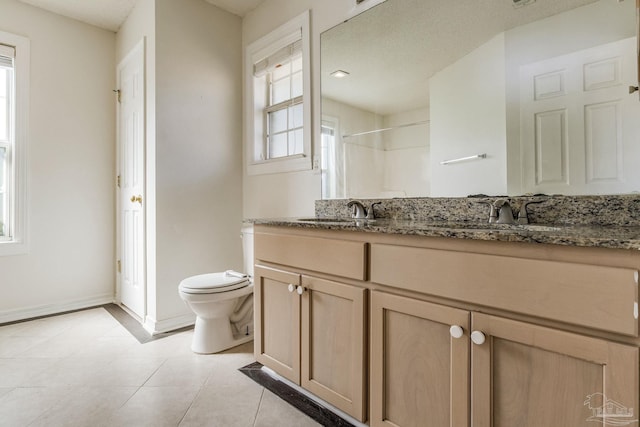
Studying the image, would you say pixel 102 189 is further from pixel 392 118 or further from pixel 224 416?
pixel 392 118

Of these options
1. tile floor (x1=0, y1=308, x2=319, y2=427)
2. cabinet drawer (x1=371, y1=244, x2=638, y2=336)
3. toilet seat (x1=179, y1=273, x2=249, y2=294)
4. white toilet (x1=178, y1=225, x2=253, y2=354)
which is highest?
cabinet drawer (x1=371, y1=244, x2=638, y2=336)

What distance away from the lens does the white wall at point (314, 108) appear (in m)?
2.10

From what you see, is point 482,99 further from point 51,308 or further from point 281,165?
point 51,308

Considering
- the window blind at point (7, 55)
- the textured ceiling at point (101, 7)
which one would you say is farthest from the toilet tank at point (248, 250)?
the window blind at point (7, 55)

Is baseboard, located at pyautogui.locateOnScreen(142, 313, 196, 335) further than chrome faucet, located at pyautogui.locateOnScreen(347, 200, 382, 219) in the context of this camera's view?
Yes

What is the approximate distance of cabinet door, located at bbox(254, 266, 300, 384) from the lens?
1495 mm

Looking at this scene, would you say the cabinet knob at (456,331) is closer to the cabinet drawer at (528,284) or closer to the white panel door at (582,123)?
the cabinet drawer at (528,284)

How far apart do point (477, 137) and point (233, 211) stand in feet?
6.52

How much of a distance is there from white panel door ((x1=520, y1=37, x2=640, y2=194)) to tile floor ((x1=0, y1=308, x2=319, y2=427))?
1.43 metres

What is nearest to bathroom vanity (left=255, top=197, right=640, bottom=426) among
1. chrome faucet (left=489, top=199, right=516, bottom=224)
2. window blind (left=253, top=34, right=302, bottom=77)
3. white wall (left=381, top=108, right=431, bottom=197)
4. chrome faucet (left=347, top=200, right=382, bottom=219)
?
chrome faucet (left=489, top=199, right=516, bottom=224)

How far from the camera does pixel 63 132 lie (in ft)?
9.18

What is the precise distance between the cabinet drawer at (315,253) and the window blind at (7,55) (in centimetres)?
260

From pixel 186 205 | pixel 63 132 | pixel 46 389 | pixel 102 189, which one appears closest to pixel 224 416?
pixel 46 389

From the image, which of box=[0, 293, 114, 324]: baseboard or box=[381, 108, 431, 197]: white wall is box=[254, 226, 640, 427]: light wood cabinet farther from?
box=[0, 293, 114, 324]: baseboard
